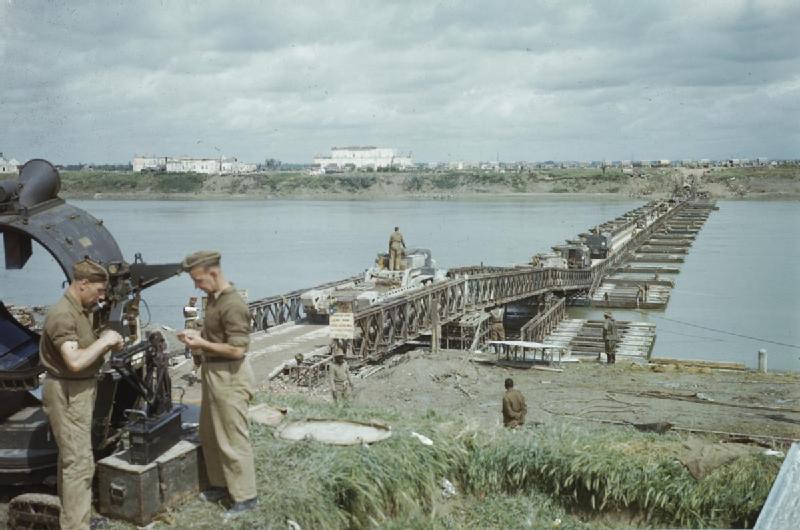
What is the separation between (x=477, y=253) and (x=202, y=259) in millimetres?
57798

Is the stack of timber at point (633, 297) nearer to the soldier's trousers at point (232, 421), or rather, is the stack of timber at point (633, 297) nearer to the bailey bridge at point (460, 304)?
the bailey bridge at point (460, 304)

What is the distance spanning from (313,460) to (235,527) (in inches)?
42.5

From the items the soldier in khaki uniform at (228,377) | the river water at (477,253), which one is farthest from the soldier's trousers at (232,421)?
the river water at (477,253)

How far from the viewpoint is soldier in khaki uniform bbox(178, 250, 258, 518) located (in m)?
5.70

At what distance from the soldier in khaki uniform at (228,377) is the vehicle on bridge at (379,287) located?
15389 mm

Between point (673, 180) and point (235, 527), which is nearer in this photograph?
point (235, 527)

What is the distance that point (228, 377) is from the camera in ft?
19.1

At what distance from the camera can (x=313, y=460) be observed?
6.50 metres

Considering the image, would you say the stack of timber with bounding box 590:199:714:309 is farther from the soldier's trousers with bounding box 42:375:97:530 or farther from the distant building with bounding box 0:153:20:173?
the soldier's trousers with bounding box 42:375:97:530

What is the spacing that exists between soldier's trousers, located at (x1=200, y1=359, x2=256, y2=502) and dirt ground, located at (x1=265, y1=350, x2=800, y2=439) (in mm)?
7460

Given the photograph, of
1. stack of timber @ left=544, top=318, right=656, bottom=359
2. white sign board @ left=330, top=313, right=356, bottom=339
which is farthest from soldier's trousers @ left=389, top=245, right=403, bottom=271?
white sign board @ left=330, top=313, right=356, bottom=339

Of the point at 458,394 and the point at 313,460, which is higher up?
the point at 313,460

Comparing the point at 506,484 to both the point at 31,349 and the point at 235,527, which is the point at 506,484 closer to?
the point at 235,527

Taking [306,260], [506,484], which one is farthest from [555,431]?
[306,260]
